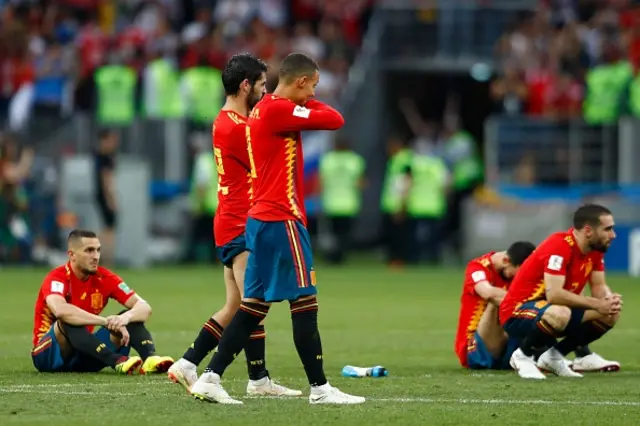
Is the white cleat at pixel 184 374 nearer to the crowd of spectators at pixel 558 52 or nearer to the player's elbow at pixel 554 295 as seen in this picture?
the player's elbow at pixel 554 295

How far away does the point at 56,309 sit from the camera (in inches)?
428

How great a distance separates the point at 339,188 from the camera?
25.8m

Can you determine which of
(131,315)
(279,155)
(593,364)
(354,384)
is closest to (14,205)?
(131,315)

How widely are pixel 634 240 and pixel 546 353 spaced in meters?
12.4

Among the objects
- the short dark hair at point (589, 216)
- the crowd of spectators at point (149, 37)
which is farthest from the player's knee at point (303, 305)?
the crowd of spectators at point (149, 37)

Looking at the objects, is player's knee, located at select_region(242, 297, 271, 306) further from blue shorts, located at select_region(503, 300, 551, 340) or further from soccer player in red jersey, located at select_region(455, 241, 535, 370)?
soccer player in red jersey, located at select_region(455, 241, 535, 370)

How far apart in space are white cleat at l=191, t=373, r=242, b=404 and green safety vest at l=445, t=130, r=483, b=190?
1885cm

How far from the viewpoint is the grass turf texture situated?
8.62 m

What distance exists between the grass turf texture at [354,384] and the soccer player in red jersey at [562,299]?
0.93 ft

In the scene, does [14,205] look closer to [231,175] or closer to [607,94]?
[607,94]

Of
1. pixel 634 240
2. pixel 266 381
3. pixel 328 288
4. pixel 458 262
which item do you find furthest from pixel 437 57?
pixel 266 381

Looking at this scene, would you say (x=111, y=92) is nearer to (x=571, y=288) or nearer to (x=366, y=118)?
(x=366, y=118)

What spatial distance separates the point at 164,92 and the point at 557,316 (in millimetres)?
17418

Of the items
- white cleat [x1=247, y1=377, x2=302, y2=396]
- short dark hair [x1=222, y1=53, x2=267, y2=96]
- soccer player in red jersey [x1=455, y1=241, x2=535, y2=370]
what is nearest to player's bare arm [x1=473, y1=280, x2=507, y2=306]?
soccer player in red jersey [x1=455, y1=241, x2=535, y2=370]
